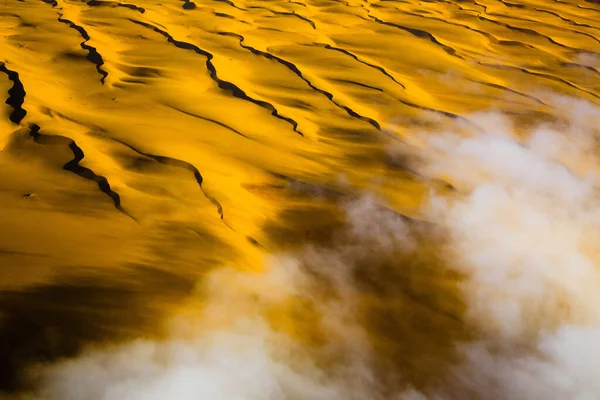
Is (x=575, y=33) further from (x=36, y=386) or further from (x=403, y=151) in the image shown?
(x=36, y=386)

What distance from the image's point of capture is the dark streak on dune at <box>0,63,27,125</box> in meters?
2.00

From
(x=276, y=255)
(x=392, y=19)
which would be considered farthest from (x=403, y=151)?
(x=392, y=19)

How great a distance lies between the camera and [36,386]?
0.96 metres

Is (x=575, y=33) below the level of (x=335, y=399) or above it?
above

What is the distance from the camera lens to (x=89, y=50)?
2.90 metres

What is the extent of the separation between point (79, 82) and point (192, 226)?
1326 millimetres

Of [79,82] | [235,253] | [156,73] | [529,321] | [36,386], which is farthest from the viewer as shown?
[156,73]

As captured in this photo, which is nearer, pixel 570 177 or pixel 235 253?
pixel 235 253

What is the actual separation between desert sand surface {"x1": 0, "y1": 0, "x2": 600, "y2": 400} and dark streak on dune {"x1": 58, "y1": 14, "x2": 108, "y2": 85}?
2 centimetres

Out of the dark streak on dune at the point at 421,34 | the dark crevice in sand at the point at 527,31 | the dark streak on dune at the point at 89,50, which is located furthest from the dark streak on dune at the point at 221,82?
the dark crevice in sand at the point at 527,31

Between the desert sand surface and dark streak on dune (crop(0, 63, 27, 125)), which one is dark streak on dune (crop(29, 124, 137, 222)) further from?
dark streak on dune (crop(0, 63, 27, 125))

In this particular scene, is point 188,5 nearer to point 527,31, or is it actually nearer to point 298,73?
point 298,73

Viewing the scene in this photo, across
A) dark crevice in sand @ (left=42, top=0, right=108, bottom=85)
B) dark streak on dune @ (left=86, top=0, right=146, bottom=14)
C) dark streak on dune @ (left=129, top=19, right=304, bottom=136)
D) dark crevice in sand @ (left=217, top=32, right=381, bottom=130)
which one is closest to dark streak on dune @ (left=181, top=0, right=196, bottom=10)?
dark streak on dune @ (left=86, top=0, right=146, bottom=14)

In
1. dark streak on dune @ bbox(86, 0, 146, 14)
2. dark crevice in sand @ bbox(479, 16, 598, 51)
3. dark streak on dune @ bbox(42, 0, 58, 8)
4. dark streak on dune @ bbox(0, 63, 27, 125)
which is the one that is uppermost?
dark crevice in sand @ bbox(479, 16, 598, 51)
